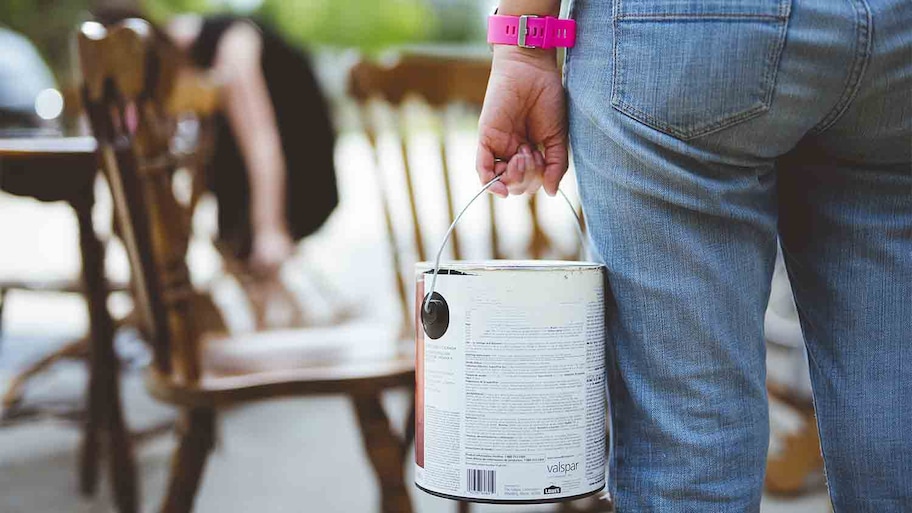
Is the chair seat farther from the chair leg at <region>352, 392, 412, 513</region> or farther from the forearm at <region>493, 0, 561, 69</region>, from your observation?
the forearm at <region>493, 0, 561, 69</region>

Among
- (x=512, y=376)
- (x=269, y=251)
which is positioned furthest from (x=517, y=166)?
(x=269, y=251)

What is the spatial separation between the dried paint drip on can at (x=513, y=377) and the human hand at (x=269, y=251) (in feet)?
6.61

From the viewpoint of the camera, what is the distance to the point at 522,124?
2.42 feet

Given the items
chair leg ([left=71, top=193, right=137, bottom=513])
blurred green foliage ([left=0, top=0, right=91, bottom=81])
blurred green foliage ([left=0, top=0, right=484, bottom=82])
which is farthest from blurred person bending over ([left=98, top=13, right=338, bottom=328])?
blurred green foliage ([left=0, top=0, right=91, bottom=81])

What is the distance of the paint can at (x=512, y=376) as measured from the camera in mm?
671

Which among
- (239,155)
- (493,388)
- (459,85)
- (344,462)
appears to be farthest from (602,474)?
(239,155)

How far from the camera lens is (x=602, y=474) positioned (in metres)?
0.73

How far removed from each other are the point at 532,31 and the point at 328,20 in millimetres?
12071

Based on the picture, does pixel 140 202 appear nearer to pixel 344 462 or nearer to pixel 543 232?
pixel 543 232

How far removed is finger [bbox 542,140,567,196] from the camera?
751 millimetres

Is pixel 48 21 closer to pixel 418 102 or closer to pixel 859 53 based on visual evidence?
pixel 418 102

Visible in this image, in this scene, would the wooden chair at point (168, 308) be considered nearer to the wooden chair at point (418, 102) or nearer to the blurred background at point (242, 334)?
the blurred background at point (242, 334)

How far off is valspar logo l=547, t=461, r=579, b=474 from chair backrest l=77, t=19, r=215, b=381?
66 cm

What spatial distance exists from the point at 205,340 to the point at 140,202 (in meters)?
0.36
